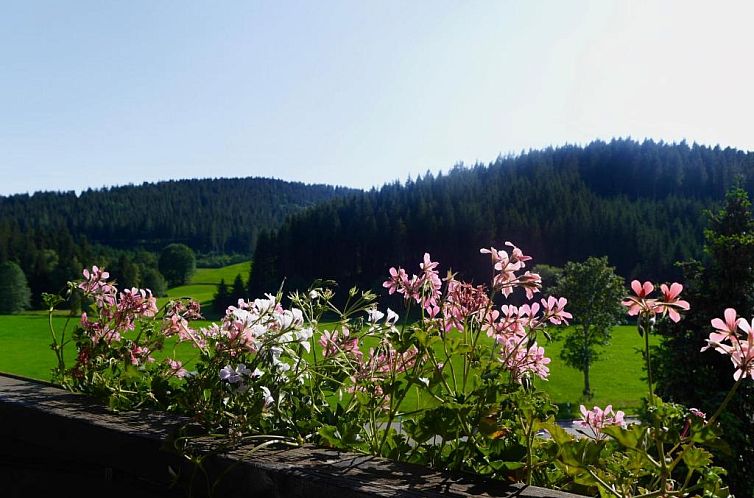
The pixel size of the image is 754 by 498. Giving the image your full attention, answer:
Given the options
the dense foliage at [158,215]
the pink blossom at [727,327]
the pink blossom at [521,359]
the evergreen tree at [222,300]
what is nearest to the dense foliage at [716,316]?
the pink blossom at [521,359]

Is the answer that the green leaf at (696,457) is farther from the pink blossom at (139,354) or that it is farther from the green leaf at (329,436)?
the pink blossom at (139,354)

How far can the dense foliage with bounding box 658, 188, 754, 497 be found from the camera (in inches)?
326

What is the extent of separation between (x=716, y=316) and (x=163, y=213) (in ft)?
458

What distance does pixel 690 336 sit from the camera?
943 cm

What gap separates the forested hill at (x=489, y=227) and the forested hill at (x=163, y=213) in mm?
49427

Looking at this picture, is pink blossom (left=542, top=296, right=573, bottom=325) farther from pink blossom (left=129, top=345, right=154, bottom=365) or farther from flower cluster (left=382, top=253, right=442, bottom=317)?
pink blossom (left=129, top=345, right=154, bottom=365)

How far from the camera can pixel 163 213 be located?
Result: 13762cm

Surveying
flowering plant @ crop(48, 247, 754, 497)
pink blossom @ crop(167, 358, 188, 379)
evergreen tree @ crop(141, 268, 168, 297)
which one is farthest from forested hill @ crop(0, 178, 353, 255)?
flowering plant @ crop(48, 247, 754, 497)

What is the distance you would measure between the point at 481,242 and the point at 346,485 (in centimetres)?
7938

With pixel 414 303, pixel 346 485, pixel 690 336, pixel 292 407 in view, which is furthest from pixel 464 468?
pixel 690 336

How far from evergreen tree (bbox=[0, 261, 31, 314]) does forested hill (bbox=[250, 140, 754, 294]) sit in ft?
90.0

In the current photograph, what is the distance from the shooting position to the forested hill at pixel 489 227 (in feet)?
254

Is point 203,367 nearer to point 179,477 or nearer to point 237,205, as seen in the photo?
point 179,477

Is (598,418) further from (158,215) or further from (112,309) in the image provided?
(158,215)
